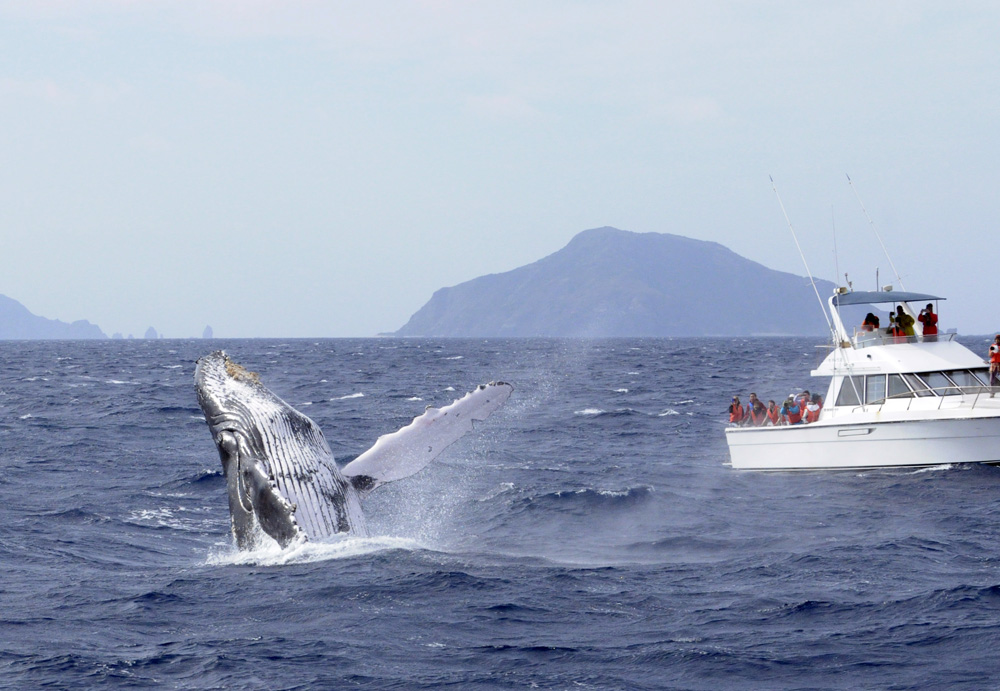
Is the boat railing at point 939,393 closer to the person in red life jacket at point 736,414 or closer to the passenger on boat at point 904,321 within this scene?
the passenger on boat at point 904,321

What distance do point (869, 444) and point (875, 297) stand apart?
297cm

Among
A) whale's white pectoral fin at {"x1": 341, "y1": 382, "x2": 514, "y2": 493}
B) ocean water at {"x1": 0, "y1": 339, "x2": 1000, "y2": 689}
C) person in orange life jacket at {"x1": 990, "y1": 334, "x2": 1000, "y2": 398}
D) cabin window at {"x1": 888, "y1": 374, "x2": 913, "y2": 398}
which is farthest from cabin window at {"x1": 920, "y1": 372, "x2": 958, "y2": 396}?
whale's white pectoral fin at {"x1": 341, "y1": 382, "x2": 514, "y2": 493}

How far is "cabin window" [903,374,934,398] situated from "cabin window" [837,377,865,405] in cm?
68

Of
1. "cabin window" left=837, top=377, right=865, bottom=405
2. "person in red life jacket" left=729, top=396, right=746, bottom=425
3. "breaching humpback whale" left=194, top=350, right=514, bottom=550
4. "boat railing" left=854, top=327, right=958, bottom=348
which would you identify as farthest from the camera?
"person in red life jacket" left=729, top=396, right=746, bottom=425

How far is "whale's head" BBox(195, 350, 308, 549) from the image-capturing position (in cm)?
796

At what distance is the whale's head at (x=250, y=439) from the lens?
796 centimetres

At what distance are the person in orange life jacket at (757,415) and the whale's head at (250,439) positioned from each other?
10879mm

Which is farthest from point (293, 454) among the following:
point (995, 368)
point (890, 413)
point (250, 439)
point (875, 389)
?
point (995, 368)

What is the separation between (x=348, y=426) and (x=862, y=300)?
12168 millimetres

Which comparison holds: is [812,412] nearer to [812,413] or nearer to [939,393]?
[812,413]

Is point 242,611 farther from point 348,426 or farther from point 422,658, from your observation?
point 348,426

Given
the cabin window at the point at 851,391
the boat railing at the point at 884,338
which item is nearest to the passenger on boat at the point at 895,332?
the boat railing at the point at 884,338

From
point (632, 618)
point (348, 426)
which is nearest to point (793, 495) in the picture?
point (632, 618)

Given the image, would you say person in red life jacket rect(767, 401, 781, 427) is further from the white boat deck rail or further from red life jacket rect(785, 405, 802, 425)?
the white boat deck rail
